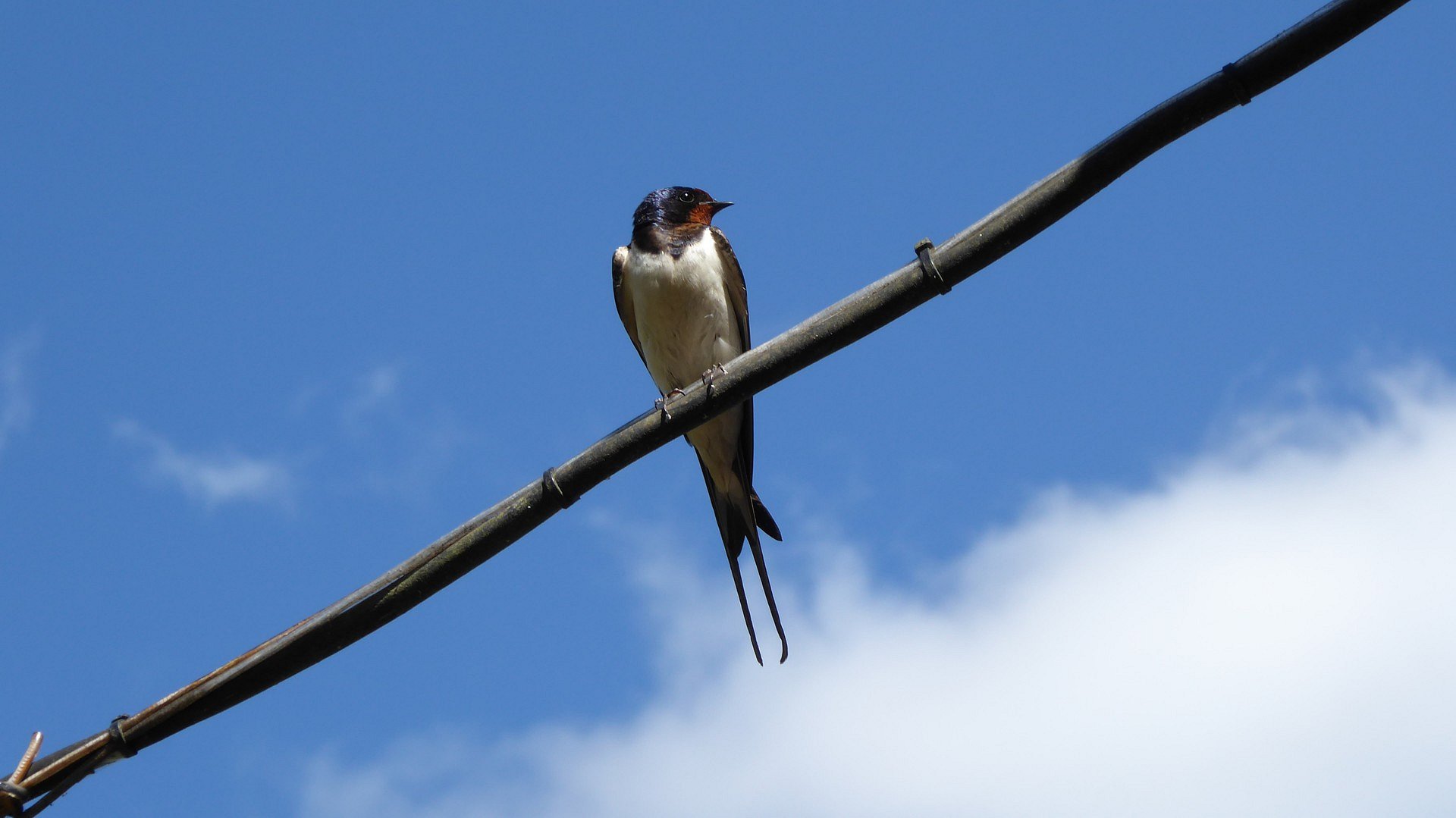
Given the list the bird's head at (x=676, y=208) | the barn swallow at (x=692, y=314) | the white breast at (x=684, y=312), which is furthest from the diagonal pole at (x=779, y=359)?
the bird's head at (x=676, y=208)

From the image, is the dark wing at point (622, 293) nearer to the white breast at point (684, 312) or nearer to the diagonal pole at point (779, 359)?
the white breast at point (684, 312)

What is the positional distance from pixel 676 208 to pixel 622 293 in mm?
535

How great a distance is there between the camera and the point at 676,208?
6.52 m

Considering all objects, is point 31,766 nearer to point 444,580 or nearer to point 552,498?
point 444,580

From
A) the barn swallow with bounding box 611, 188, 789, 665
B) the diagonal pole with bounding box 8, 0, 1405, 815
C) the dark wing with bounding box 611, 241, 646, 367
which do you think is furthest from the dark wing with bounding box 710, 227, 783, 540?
the diagonal pole with bounding box 8, 0, 1405, 815

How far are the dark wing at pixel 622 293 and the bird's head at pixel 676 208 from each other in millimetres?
213

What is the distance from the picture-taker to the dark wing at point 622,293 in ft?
20.7

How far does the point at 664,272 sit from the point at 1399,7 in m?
3.79

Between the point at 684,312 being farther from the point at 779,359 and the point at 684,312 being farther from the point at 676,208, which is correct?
the point at 779,359

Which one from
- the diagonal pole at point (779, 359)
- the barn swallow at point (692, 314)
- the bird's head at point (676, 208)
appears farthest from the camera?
the bird's head at point (676, 208)

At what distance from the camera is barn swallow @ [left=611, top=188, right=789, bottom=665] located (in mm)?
5527

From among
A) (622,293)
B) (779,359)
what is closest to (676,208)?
(622,293)

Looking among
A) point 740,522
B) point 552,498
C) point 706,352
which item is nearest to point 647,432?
point 552,498

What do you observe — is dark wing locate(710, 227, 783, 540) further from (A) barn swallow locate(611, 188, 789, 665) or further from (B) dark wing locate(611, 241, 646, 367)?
(B) dark wing locate(611, 241, 646, 367)
